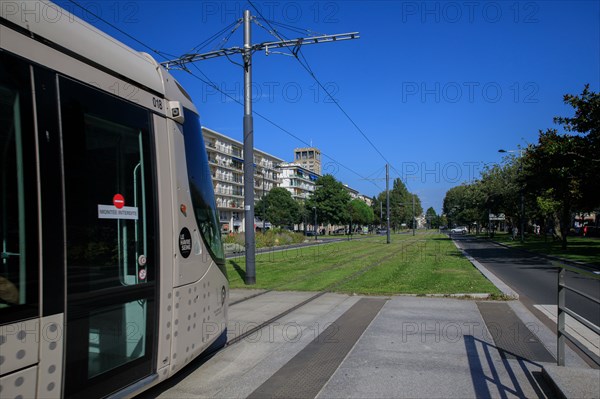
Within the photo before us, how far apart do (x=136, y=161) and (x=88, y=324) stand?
1402mm

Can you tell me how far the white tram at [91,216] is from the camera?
265 cm

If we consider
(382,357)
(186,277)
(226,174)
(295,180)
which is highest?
(295,180)

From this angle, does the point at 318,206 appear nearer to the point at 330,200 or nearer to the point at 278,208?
the point at 330,200

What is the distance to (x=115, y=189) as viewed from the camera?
350 centimetres

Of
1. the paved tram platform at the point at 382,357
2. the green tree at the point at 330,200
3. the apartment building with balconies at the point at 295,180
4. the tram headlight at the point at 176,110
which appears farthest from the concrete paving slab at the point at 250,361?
the apartment building with balconies at the point at 295,180

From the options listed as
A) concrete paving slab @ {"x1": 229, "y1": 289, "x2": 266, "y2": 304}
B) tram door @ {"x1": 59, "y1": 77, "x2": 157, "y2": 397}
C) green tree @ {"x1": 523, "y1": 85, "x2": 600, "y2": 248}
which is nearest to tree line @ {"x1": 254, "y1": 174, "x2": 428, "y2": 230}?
green tree @ {"x1": 523, "y1": 85, "x2": 600, "y2": 248}

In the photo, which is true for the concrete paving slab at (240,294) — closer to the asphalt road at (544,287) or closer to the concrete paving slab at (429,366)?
the concrete paving slab at (429,366)

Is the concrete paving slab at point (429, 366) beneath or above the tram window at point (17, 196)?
beneath

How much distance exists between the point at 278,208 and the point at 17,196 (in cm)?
8342

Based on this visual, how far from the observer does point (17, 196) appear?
8.66 ft

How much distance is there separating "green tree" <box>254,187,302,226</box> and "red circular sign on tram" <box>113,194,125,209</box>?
8085 centimetres

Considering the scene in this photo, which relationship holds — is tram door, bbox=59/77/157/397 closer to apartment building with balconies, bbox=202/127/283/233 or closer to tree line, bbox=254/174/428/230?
tree line, bbox=254/174/428/230

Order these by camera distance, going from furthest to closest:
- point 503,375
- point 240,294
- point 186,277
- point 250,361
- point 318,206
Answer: point 318,206 → point 240,294 → point 250,361 → point 503,375 → point 186,277

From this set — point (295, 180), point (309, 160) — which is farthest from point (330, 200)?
point (309, 160)
